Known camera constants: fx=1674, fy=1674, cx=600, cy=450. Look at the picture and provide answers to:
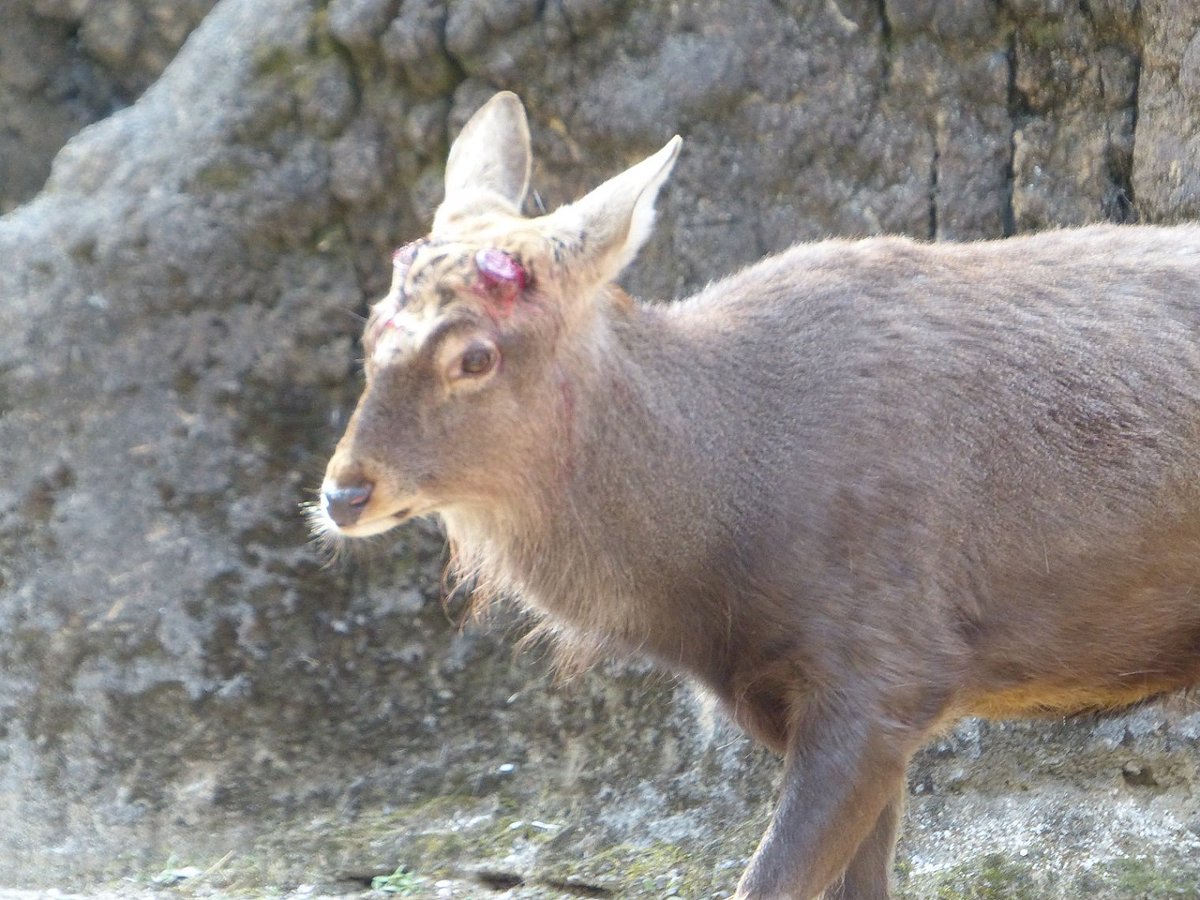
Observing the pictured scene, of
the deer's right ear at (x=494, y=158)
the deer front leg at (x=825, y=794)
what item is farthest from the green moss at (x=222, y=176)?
the deer front leg at (x=825, y=794)

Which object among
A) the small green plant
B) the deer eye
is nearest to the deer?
the deer eye

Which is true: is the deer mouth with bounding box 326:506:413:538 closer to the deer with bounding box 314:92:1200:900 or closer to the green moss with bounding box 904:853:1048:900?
the deer with bounding box 314:92:1200:900

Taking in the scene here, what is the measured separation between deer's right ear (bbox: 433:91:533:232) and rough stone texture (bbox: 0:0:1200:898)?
149cm

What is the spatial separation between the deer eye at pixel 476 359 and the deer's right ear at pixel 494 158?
77 centimetres

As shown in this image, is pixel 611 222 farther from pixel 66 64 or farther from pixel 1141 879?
pixel 66 64

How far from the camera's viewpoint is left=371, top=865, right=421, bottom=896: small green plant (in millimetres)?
6605

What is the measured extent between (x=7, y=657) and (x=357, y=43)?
9.82 feet

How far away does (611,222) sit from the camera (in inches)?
188

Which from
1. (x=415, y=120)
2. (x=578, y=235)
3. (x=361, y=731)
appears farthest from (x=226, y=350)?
(x=578, y=235)

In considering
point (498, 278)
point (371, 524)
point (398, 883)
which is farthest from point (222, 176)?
point (398, 883)

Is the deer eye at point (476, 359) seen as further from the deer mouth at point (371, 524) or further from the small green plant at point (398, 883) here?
the small green plant at point (398, 883)

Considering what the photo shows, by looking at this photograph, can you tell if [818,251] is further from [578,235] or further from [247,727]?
Answer: [247,727]

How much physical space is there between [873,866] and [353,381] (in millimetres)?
3121

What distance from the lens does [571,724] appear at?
716 cm
